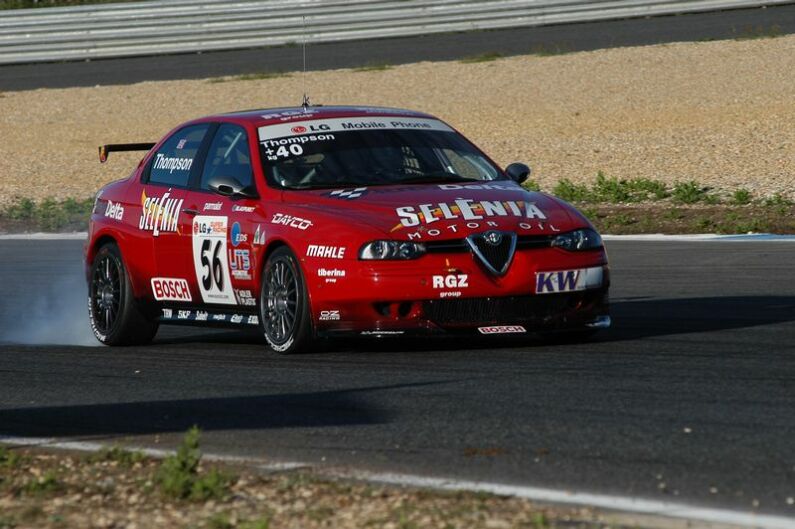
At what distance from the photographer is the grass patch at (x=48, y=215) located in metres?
20.6

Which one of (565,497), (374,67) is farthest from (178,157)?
(374,67)

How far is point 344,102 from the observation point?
26906 mm

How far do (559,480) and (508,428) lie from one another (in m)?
1.03

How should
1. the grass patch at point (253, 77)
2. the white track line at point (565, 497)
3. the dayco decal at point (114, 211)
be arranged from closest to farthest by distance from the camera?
the white track line at point (565, 497) < the dayco decal at point (114, 211) < the grass patch at point (253, 77)

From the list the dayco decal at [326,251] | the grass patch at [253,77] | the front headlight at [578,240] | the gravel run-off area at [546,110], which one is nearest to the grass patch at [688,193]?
the gravel run-off area at [546,110]

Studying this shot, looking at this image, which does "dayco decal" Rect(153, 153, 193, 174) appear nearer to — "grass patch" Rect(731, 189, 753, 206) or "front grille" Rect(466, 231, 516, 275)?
"front grille" Rect(466, 231, 516, 275)

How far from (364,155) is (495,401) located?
2995 millimetres

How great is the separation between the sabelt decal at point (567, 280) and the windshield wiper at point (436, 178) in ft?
3.67

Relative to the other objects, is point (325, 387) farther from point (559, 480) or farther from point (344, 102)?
point (344, 102)

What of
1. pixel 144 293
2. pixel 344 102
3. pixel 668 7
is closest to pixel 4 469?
pixel 144 293

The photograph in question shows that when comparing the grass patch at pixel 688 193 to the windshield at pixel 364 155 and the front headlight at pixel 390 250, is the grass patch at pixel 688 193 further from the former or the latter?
the front headlight at pixel 390 250

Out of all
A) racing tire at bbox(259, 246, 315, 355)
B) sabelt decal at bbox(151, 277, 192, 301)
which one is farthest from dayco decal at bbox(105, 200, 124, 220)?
racing tire at bbox(259, 246, 315, 355)

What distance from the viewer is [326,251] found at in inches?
355

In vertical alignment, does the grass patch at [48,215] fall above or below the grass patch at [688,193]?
below
